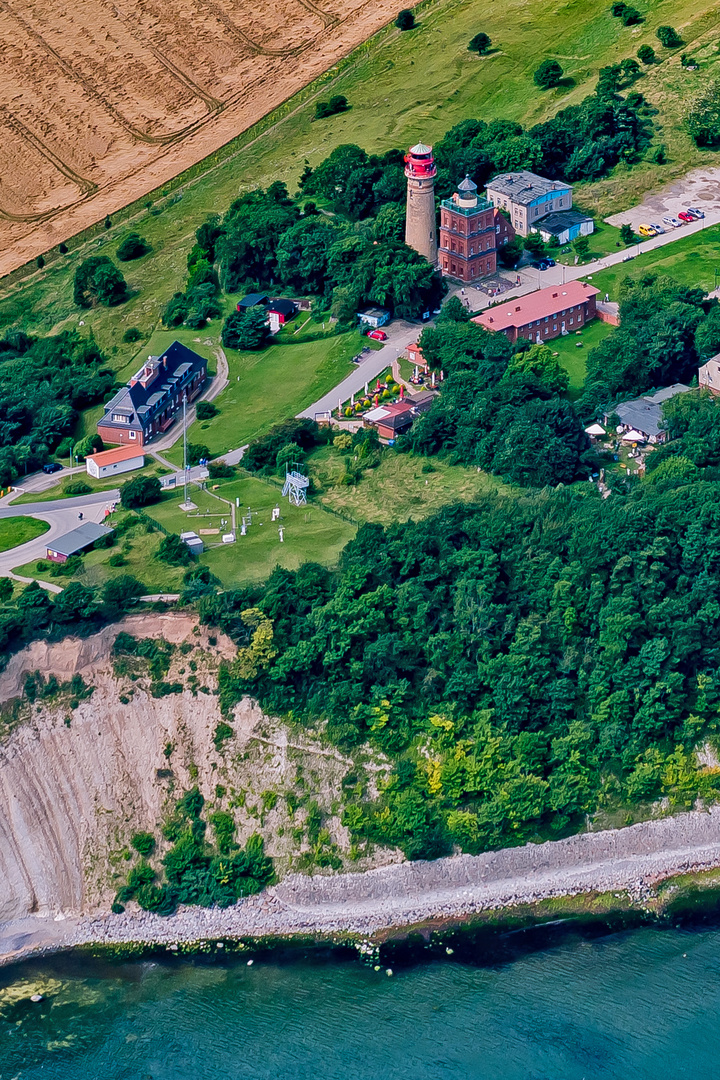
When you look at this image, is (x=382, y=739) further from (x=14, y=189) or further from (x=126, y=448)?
(x=14, y=189)

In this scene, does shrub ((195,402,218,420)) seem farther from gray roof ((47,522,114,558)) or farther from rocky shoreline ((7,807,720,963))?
rocky shoreline ((7,807,720,963))

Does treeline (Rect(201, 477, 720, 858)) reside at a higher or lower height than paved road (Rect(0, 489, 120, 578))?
lower

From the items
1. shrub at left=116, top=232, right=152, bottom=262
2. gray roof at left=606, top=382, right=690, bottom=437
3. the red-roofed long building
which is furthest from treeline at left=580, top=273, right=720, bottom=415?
shrub at left=116, top=232, right=152, bottom=262

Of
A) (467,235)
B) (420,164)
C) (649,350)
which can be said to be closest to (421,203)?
(420,164)

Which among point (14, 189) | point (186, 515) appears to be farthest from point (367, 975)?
point (14, 189)

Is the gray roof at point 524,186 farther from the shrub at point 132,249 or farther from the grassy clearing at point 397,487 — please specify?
the grassy clearing at point 397,487

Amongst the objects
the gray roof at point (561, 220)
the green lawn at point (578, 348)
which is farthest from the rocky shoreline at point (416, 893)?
the gray roof at point (561, 220)
